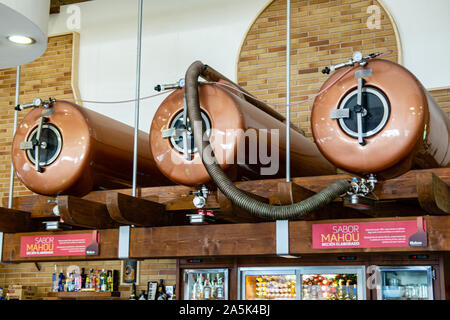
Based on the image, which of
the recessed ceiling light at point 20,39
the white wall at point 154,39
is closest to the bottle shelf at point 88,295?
the white wall at point 154,39

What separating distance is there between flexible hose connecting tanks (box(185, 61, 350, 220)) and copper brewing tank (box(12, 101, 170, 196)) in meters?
1.00

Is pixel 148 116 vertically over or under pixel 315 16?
under

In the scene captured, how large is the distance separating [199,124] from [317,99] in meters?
0.81

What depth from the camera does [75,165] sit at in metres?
4.57

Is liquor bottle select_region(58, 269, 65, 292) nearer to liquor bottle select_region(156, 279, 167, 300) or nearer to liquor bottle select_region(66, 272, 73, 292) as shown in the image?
liquor bottle select_region(66, 272, 73, 292)

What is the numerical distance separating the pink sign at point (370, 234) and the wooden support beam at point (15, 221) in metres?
2.50

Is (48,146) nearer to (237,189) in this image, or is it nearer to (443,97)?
(237,189)

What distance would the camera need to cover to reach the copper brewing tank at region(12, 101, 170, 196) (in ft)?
15.1

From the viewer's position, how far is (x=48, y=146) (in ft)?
15.4

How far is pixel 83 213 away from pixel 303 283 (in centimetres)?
298
